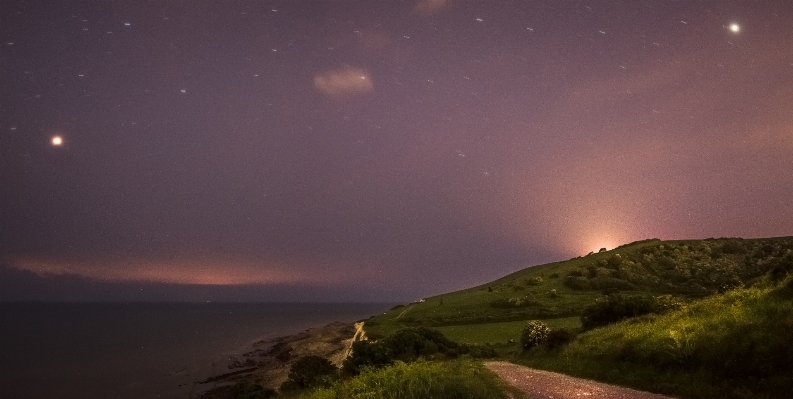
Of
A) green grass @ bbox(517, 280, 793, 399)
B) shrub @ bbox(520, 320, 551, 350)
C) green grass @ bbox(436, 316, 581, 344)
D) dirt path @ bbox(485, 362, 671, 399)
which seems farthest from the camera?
green grass @ bbox(436, 316, 581, 344)

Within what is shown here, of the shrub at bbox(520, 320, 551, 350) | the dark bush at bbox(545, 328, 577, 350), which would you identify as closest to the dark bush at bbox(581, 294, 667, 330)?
the shrub at bbox(520, 320, 551, 350)

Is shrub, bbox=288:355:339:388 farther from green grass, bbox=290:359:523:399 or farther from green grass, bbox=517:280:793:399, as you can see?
green grass, bbox=517:280:793:399

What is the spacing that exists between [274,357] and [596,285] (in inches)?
2132

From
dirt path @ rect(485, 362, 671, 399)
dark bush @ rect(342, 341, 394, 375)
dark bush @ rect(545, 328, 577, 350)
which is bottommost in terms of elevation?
dark bush @ rect(342, 341, 394, 375)

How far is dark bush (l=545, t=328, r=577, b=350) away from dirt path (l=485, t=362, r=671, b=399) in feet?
19.5

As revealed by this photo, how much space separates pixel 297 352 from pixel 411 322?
2161 cm

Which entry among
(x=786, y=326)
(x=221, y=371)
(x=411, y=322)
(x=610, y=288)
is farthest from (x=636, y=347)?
(x=221, y=371)

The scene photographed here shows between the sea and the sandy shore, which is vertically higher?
the sandy shore

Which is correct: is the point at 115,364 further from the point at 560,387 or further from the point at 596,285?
the point at 560,387

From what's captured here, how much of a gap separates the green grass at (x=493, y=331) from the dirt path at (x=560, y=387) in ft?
65.5

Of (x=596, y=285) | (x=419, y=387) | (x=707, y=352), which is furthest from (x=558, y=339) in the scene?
(x=596, y=285)

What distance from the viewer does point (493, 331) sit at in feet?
168

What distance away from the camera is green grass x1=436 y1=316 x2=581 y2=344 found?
1822 inches

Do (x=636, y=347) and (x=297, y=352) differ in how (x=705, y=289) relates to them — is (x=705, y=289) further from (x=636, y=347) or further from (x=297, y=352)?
(x=297, y=352)
